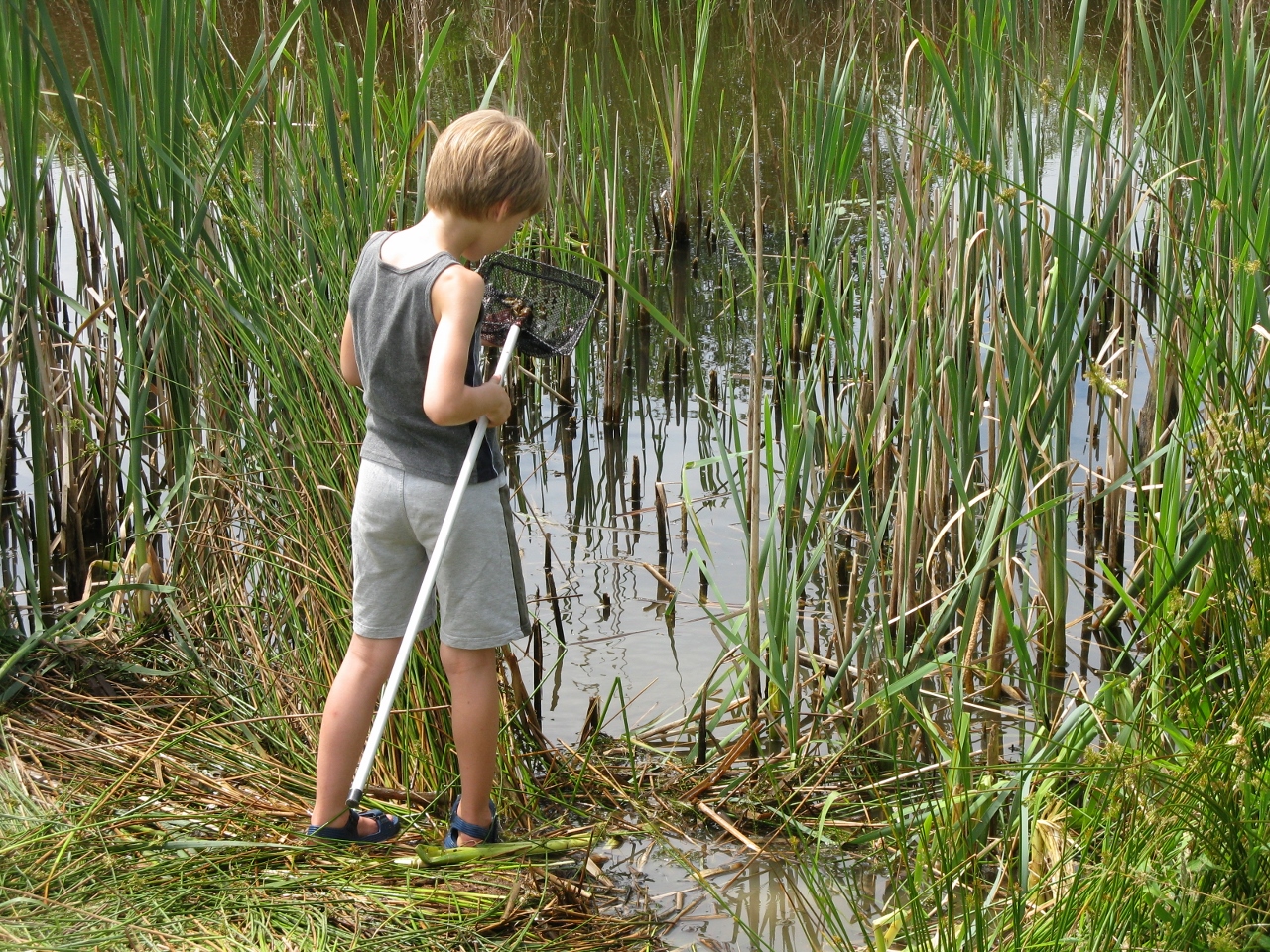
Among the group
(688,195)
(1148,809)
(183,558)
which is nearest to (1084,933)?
(1148,809)

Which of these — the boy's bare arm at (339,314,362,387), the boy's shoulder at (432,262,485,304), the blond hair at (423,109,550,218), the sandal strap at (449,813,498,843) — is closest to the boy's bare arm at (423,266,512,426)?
the boy's shoulder at (432,262,485,304)

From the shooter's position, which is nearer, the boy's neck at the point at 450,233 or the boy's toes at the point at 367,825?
the boy's neck at the point at 450,233

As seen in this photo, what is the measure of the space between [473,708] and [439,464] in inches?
15.8

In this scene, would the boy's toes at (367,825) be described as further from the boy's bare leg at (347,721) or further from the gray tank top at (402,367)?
the gray tank top at (402,367)

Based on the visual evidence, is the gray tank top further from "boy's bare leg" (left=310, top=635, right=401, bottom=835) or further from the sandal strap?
the sandal strap

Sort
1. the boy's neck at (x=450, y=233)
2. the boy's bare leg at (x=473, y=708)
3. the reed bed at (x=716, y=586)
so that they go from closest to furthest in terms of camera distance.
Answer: the reed bed at (x=716, y=586) → the boy's neck at (x=450, y=233) → the boy's bare leg at (x=473, y=708)

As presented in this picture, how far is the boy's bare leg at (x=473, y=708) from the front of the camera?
2029 millimetres

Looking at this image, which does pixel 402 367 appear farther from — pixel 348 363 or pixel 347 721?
pixel 347 721

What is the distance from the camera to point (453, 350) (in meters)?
1.82

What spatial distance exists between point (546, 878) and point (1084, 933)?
0.82 meters

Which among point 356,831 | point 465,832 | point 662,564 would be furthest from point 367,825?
point 662,564

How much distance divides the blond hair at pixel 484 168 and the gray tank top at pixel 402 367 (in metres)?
0.09

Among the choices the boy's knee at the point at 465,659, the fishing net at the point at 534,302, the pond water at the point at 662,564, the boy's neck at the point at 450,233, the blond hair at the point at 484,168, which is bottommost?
the pond water at the point at 662,564

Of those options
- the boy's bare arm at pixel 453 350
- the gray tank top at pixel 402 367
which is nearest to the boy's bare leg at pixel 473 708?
the gray tank top at pixel 402 367
